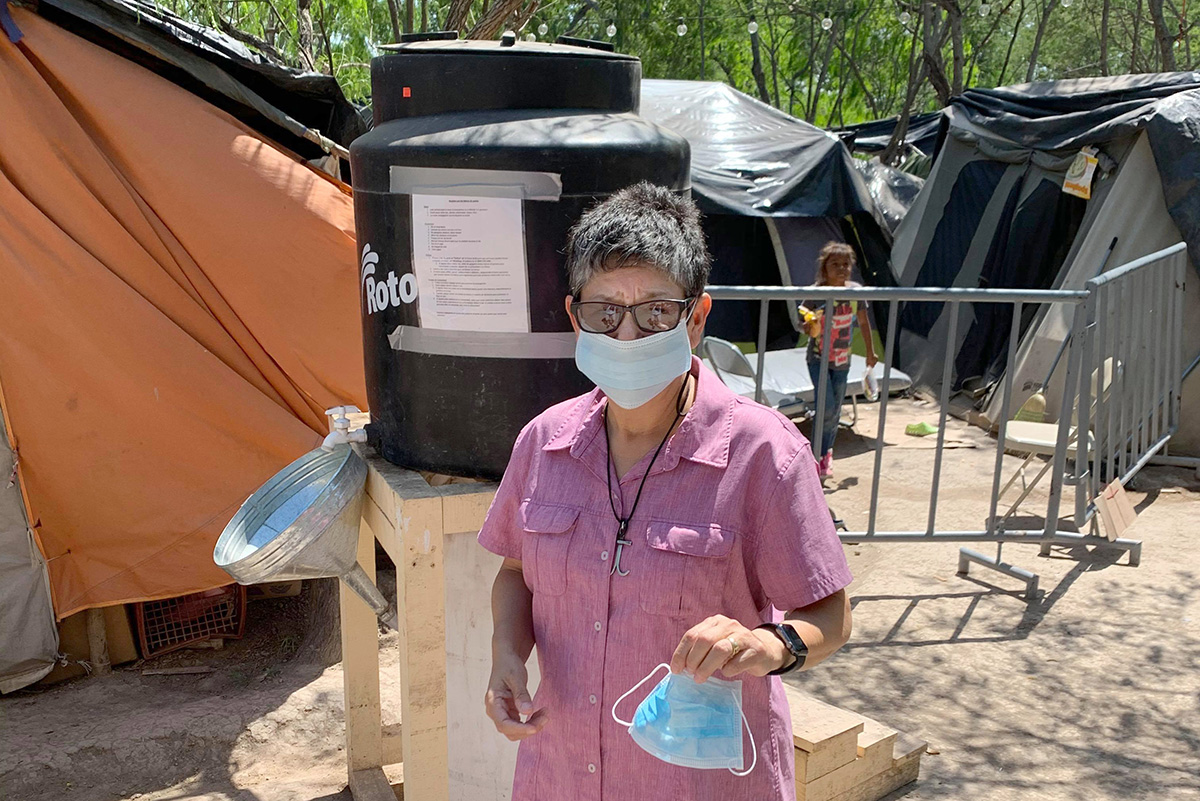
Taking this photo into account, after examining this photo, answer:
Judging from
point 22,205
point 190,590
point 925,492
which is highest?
point 22,205

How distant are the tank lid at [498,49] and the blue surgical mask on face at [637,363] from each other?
2.96ft

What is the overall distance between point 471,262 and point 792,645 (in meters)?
1.17

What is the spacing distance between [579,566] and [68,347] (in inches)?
130

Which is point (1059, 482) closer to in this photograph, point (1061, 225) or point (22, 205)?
point (1061, 225)

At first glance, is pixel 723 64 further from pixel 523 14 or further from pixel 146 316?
pixel 146 316

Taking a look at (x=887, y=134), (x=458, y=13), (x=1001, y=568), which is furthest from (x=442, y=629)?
(x=887, y=134)

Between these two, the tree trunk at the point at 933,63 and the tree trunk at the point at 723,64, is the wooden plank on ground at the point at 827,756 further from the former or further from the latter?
the tree trunk at the point at 723,64

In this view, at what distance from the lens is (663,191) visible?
1859mm

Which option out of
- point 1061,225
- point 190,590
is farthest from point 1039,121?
point 190,590

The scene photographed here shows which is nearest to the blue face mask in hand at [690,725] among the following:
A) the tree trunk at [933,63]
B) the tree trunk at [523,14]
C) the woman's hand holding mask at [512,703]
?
the woman's hand holding mask at [512,703]

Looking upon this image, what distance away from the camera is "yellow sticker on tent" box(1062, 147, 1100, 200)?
317 inches

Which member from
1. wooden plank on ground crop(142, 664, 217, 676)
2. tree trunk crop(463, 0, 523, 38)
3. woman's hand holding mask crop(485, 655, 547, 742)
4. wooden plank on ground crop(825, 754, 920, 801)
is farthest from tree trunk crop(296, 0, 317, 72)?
woman's hand holding mask crop(485, 655, 547, 742)

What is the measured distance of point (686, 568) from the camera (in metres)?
1.71

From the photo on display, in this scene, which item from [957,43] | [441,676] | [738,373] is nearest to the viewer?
[441,676]
